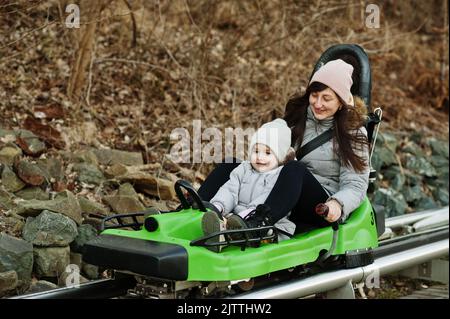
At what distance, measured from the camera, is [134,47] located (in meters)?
→ 8.99

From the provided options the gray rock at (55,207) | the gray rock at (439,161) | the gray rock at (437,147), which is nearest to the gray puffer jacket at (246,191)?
the gray rock at (55,207)

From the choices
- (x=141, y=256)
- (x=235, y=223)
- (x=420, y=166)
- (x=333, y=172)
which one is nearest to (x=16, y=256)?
(x=141, y=256)

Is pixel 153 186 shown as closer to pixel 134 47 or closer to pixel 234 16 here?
pixel 134 47

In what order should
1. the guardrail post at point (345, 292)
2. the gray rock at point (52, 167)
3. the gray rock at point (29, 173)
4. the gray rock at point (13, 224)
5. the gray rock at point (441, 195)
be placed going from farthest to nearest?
1. the gray rock at point (441, 195)
2. the gray rock at point (52, 167)
3. the gray rock at point (29, 173)
4. the gray rock at point (13, 224)
5. the guardrail post at point (345, 292)

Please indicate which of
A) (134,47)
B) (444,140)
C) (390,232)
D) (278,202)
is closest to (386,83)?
Result: (444,140)

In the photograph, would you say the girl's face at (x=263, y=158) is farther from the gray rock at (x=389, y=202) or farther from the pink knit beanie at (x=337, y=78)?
the gray rock at (x=389, y=202)

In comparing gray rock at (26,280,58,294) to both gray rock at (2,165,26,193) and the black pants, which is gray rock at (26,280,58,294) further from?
the black pants

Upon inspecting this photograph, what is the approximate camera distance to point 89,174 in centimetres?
654

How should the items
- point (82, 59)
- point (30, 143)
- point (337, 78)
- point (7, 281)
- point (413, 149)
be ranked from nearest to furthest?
1. point (7, 281)
2. point (337, 78)
3. point (30, 143)
4. point (82, 59)
5. point (413, 149)

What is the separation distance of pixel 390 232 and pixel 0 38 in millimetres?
4117

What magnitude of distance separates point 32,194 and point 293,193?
242cm

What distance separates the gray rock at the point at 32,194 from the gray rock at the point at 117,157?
992mm

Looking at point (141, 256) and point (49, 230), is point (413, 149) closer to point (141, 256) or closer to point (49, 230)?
point (49, 230)

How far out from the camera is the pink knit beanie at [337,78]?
17.0 feet
